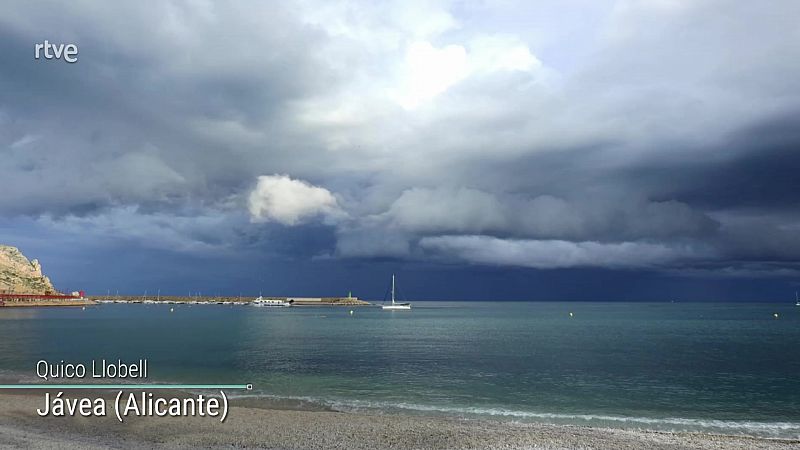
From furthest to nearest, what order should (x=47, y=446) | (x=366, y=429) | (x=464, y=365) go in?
(x=464, y=365), (x=366, y=429), (x=47, y=446)

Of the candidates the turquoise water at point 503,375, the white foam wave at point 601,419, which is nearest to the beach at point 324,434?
the white foam wave at point 601,419

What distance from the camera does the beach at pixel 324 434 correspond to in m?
26.1

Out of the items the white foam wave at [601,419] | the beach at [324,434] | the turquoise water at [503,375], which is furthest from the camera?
the turquoise water at [503,375]

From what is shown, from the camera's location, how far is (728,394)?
45125 millimetres

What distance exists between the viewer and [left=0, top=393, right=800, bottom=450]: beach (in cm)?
2606

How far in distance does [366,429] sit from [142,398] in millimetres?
19095

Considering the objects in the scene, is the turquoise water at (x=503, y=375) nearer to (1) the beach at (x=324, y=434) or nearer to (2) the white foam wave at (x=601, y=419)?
(2) the white foam wave at (x=601, y=419)

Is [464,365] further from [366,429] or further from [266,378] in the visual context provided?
[366,429]

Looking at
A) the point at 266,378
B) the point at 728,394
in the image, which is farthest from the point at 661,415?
the point at 266,378

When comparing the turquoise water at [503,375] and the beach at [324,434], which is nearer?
the beach at [324,434]

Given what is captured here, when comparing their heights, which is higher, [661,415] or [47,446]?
[47,446]

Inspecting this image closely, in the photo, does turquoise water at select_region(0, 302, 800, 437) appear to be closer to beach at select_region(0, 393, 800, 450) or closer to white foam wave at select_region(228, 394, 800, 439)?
white foam wave at select_region(228, 394, 800, 439)

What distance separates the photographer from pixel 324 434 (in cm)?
2848

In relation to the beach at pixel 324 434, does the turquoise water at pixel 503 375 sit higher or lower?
lower
